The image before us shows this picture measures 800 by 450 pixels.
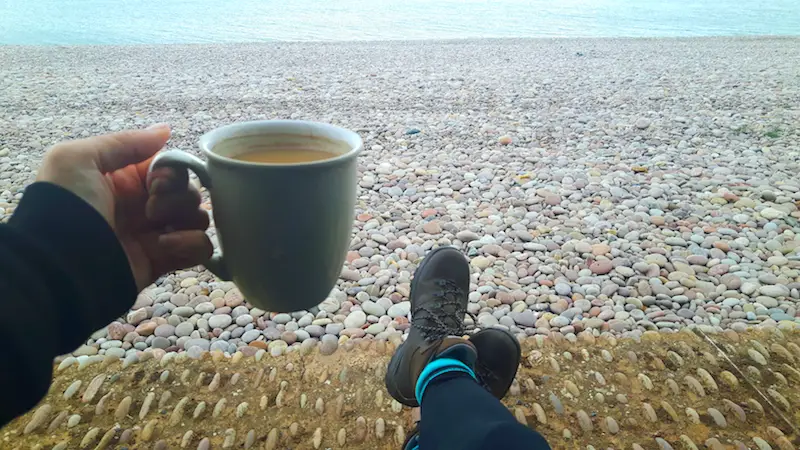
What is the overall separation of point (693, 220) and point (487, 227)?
879 millimetres

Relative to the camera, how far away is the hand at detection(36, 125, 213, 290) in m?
0.59

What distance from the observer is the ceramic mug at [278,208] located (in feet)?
1.72

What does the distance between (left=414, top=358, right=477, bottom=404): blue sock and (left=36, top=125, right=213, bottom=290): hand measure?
0.71m

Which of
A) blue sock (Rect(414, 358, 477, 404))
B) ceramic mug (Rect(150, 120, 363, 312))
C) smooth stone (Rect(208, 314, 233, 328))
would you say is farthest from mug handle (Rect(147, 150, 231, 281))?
smooth stone (Rect(208, 314, 233, 328))

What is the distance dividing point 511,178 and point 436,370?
5.41 feet

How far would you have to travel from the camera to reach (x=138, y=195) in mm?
679

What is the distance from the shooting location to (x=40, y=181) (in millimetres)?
572

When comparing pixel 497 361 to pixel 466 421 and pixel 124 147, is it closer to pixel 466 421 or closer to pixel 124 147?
pixel 466 421

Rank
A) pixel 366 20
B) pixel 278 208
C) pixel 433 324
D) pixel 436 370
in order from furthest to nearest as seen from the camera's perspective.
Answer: pixel 366 20 → pixel 433 324 → pixel 436 370 → pixel 278 208

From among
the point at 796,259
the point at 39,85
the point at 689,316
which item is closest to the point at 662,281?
the point at 689,316

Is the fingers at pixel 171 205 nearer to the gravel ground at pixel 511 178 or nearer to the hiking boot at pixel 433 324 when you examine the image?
the hiking boot at pixel 433 324

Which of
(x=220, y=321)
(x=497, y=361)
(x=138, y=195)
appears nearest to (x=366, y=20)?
(x=220, y=321)

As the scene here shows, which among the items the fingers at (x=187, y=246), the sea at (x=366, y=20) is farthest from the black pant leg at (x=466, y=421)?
the sea at (x=366, y=20)

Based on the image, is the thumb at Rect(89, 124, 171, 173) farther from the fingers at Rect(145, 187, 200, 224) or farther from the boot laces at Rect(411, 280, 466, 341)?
the boot laces at Rect(411, 280, 466, 341)
